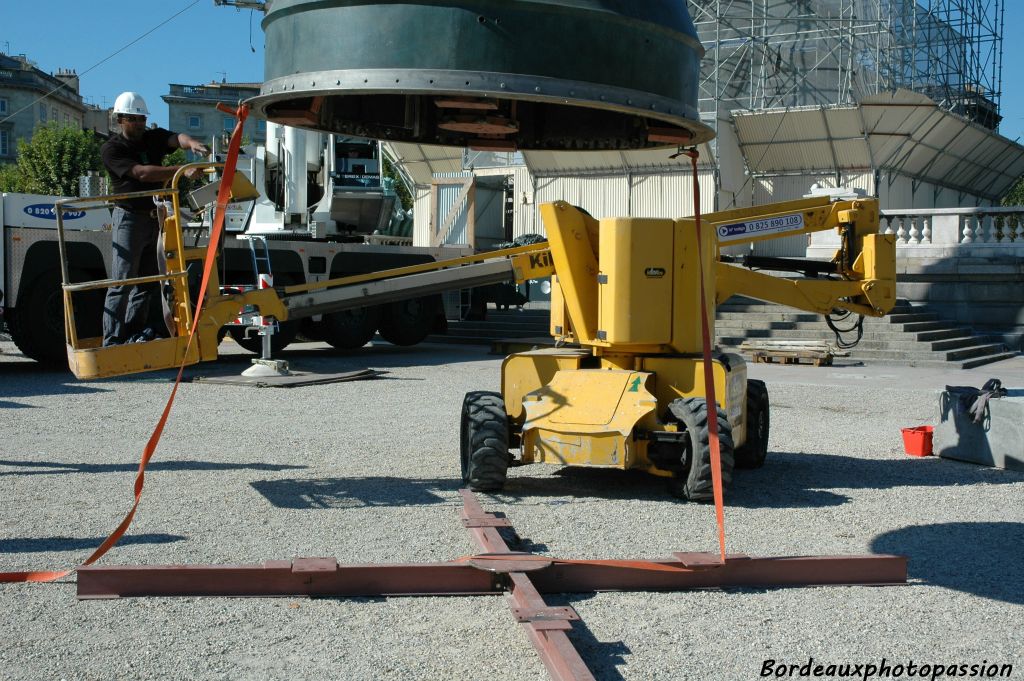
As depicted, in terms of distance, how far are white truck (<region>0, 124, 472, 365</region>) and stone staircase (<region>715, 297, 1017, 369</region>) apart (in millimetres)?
5641

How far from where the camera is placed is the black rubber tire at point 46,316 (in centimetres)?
1608

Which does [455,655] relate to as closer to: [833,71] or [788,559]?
[788,559]

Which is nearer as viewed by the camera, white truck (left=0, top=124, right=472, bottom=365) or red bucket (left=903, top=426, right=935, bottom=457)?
red bucket (left=903, top=426, right=935, bottom=457)

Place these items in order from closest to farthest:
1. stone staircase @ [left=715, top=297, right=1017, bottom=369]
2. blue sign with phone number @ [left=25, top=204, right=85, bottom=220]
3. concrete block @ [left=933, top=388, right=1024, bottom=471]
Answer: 1. concrete block @ [left=933, top=388, right=1024, bottom=471]
2. blue sign with phone number @ [left=25, top=204, right=85, bottom=220]
3. stone staircase @ [left=715, top=297, right=1017, bottom=369]

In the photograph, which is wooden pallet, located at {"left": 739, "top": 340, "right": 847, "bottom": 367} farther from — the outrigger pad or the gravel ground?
the outrigger pad

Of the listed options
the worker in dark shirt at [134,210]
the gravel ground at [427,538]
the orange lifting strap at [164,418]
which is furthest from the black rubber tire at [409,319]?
the orange lifting strap at [164,418]

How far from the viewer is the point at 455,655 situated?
4.80m

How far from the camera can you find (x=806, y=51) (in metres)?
37.2

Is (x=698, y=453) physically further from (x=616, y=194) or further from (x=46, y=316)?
(x=616, y=194)

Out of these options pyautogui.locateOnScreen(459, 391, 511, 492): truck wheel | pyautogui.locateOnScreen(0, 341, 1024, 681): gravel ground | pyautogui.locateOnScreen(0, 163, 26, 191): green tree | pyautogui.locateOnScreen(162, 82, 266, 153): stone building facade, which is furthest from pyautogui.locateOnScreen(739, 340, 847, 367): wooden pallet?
pyautogui.locateOnScreen(162, 82, 266, 153): stone building facade

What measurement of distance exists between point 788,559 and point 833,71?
33.4 meters

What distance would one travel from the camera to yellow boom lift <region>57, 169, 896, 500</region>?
25.4 feet

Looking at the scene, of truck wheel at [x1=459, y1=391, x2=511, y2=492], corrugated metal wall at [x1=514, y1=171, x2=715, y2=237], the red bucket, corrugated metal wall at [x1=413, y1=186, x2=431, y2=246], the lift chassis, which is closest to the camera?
the lift chassis

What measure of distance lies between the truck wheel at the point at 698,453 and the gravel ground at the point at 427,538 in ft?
0.51
